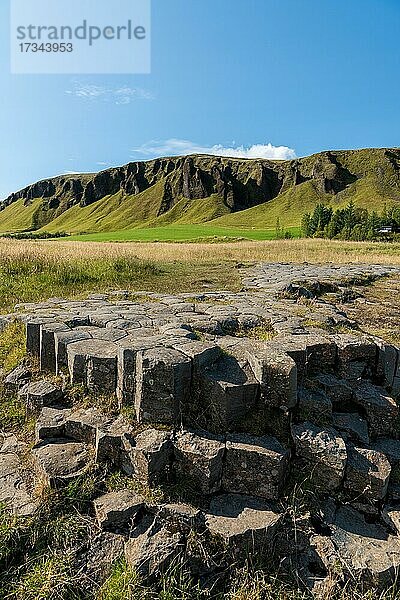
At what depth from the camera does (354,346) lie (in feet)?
14.8

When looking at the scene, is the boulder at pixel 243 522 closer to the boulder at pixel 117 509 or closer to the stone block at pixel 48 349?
the boulder at pixel 117 509

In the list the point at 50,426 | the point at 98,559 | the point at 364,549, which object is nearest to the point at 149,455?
the point at 98,559

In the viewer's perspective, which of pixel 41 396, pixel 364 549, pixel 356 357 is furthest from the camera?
pixel 356 357

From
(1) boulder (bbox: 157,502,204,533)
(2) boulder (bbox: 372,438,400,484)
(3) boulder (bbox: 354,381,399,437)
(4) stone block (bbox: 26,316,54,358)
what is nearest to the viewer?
(1) boulder (bbox: 157,502,204,533)

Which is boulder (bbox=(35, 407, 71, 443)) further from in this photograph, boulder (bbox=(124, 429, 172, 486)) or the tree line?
the tree line

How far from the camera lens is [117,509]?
3.07 metres

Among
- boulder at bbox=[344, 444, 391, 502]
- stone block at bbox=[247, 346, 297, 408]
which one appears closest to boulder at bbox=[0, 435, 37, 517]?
stone block at bbox=[247, 346, 297, 408]

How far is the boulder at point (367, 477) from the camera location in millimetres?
3305

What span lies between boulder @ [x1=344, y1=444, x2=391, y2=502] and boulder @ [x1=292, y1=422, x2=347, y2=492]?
0.10 metres

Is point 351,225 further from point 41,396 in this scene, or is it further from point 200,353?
point 41,396

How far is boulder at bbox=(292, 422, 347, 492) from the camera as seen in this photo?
3363 mm

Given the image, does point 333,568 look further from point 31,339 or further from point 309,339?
point 31,339

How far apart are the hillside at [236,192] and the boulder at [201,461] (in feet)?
460

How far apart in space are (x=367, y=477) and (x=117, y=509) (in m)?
2.08
